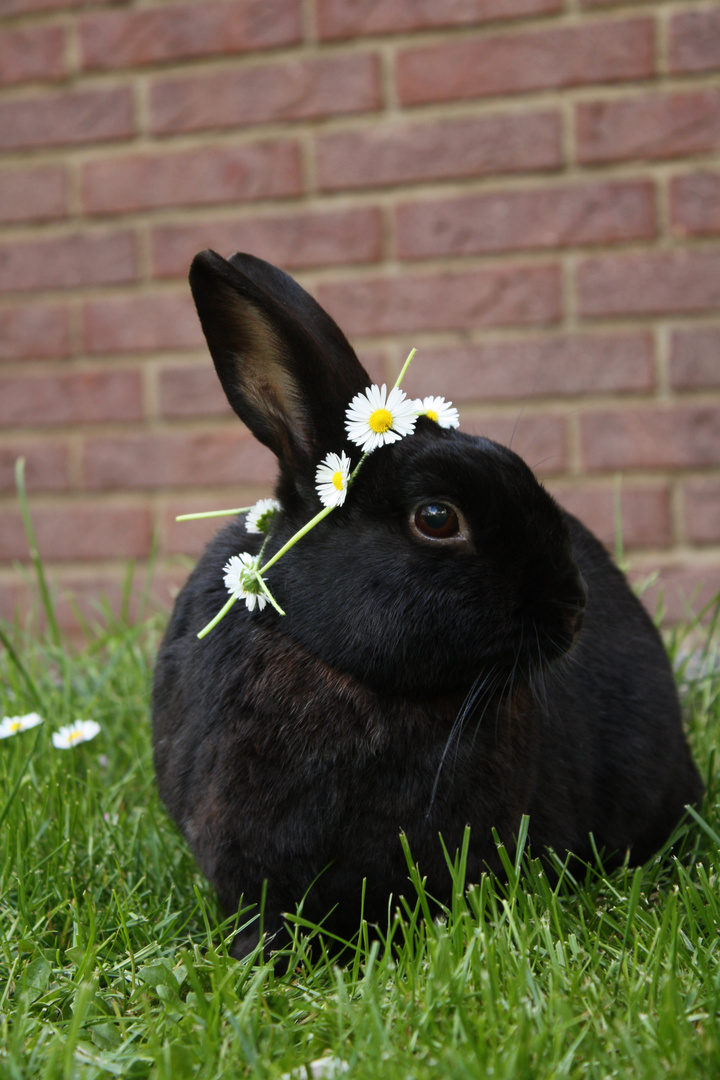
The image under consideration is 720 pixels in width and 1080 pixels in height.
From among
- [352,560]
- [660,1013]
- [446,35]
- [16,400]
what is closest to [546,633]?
[352,560]

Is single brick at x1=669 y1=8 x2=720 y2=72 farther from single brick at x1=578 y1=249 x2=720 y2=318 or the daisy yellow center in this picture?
the daisy yellow center

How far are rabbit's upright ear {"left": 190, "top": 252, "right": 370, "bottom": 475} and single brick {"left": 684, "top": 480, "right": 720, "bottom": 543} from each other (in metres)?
1.90

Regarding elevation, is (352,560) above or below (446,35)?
below

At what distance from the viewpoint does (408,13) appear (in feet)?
10.9

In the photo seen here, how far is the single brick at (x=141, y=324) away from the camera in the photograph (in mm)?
3553

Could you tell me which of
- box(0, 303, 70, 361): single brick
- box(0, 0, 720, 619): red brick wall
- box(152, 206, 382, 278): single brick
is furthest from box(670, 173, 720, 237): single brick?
box(0, 303, 70, 361): single brick

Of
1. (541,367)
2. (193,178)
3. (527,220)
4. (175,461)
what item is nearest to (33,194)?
(193,178)

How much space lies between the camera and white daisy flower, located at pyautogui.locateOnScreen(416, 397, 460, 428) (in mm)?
1658

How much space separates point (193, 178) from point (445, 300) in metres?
0.92

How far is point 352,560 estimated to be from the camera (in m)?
1.57

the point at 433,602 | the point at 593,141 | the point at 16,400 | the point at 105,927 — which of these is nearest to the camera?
the point at 433,602

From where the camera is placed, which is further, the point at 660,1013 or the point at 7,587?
the point at 7,587

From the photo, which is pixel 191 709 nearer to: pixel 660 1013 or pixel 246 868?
pixel 246 868

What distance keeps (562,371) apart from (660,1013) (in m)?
2.41
